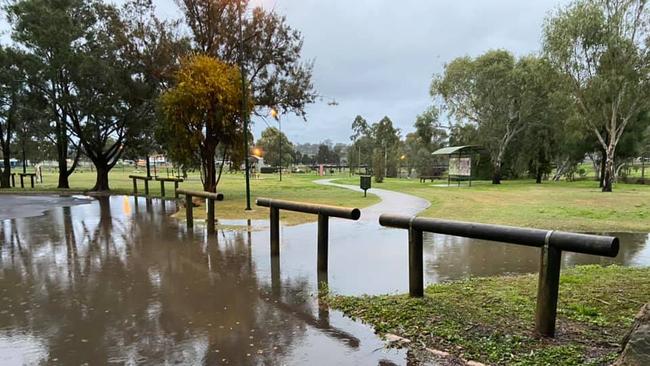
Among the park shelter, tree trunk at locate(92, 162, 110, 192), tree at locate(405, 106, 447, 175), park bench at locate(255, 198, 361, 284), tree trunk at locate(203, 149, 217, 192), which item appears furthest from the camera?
tree at locate(405, 106, 447, 175)

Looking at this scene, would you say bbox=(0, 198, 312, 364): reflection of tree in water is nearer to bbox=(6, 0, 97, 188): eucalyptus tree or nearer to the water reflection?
the water reflection

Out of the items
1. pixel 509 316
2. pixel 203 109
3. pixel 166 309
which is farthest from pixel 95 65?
pixel 509 316

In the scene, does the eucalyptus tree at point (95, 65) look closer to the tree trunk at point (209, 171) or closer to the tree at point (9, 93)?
the tree at point (9, 93)

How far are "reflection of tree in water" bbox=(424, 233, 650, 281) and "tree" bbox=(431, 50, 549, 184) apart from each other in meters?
24.7

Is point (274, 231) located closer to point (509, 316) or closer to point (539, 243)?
point (509, 316)

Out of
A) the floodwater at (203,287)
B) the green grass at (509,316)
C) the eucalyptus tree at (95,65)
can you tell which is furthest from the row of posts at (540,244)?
the eucalyptus tree at (95,65)

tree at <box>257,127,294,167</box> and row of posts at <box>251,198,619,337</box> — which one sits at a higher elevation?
tree at <box>257,127,294,167</box>

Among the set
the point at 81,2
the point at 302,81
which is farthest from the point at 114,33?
the point at 302,81

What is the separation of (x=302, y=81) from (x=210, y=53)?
162 inches

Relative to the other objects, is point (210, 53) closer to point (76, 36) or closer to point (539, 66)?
point (76, 36)

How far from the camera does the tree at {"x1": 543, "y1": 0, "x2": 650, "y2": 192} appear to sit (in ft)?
69.6

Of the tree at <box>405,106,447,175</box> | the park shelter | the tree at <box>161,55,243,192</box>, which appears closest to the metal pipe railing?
the tree at <box>161,55,243,192</box>

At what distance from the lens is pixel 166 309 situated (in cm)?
450

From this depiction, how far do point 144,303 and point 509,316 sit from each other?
3.56 meters
